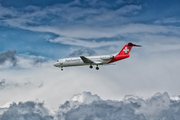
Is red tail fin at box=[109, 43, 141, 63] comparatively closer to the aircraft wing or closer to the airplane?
the airplane

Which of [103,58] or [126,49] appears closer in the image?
[103,58]

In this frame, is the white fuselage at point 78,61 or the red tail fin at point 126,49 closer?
the white fuselage at point 78,61

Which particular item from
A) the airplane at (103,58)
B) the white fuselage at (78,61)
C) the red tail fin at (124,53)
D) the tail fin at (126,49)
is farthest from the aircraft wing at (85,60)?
the tail fin at (126,49)

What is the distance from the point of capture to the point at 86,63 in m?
96.9

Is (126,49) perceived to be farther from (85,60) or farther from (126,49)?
(85,60)

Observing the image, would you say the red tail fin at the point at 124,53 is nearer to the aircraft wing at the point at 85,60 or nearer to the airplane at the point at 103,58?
the airplane at the point at 103,58

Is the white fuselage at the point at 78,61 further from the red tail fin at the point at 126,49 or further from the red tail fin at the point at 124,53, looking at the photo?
the red tail fin at the point at 126,49

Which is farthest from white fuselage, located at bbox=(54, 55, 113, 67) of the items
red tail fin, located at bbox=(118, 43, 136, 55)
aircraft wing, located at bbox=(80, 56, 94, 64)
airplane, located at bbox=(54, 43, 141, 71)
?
red tail fin, located at bbox=(118, 43, 136, 55)


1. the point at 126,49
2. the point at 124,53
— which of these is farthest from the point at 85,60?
the point at 126,49

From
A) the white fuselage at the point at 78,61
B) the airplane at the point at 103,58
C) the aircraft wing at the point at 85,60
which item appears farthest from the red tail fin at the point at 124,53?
the aircraft wing at the point at 85,60

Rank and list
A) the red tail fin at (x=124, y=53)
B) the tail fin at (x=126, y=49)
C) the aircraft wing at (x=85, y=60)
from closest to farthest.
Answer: the aircraft wing at (x=85, y=60) → the red tail fin at (x=124, y=53) → the tail fin at (x=126, y=49)

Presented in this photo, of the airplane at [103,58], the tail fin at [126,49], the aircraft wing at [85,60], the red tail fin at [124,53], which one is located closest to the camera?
the aircraft wing at [85,60]

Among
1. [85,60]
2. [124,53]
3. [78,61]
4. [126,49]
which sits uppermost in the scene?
[126,49]

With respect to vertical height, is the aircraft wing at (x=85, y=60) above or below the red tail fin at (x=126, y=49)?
below
